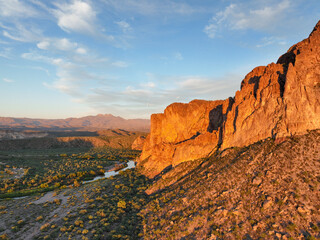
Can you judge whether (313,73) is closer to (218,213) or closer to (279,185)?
(279,185)

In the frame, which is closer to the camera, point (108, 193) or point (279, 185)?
point (279, 185)

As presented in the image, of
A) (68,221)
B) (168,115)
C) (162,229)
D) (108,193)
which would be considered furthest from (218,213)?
(168,115)

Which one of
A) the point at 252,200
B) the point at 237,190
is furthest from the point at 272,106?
the point at 252,200

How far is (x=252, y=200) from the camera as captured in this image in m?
22.9

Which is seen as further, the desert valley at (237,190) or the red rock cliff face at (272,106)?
the red rock cliff face at (272,106)

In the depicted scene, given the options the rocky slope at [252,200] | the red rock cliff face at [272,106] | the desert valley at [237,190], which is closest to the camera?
the rocky slope at [252,200]

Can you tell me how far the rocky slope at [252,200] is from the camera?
62.9 feet

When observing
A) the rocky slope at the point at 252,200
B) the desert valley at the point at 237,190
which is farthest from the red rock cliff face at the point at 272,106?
the rocky slope at the point at 252,200

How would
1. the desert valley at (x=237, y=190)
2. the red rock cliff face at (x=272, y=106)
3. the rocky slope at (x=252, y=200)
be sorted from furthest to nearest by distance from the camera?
the red rock cliff face at (x=272, y=106) → the desert valley at (x=237, y=190) → the rocky slope at (x=252, y=200)

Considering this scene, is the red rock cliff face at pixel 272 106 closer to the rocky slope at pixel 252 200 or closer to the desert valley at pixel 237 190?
the desert valley at pixel 237 190

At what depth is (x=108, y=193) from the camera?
46.0m

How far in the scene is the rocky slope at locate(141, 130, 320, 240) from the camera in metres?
19.2

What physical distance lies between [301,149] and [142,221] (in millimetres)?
28197

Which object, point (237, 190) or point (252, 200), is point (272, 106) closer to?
point (237, 190)
